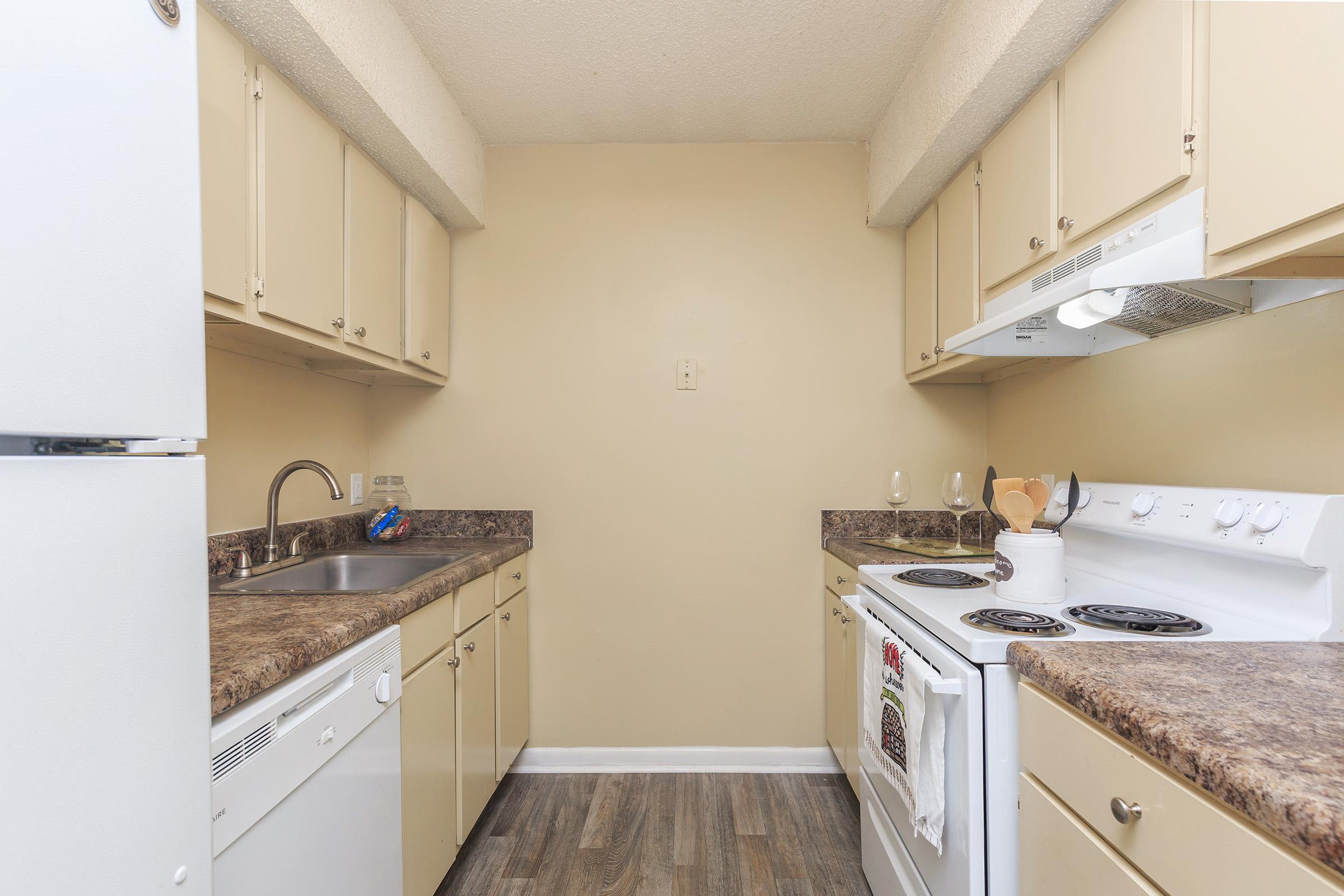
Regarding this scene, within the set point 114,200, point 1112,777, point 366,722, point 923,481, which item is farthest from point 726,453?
point 114,200

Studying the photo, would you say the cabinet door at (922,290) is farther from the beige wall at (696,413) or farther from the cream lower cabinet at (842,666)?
the cream lower cabinet at (842,666)

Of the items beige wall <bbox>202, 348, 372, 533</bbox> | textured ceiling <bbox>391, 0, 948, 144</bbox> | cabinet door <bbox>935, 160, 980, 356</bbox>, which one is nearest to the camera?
beige wall <bbox>202, 348, 372, 533</bbox>

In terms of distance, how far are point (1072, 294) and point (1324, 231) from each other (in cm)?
35

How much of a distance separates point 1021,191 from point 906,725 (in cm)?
138

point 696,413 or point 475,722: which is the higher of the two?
point 696,413

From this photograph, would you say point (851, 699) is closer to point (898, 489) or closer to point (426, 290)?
point (898, 489)

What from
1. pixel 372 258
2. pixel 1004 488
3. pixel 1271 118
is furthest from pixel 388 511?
pixel 1271 118

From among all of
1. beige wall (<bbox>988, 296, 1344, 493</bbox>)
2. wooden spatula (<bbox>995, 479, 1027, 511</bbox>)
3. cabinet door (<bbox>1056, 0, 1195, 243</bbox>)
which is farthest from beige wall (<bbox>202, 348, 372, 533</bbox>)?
beige wall (<bbox>988, 296, 1344, 493</bbox>)

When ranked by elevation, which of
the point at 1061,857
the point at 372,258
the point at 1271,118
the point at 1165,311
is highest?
the point at 372,258

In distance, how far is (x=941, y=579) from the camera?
5.30 feet

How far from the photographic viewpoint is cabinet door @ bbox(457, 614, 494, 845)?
1.76 m

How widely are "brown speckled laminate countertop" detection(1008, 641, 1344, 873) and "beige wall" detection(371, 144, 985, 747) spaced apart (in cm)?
151

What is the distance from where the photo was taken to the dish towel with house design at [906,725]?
115 centimetres

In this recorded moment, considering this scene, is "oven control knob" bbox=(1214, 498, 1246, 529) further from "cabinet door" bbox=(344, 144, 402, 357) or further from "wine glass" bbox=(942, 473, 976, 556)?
"cabinet door" bbox=(344, 144, 402, 357)
